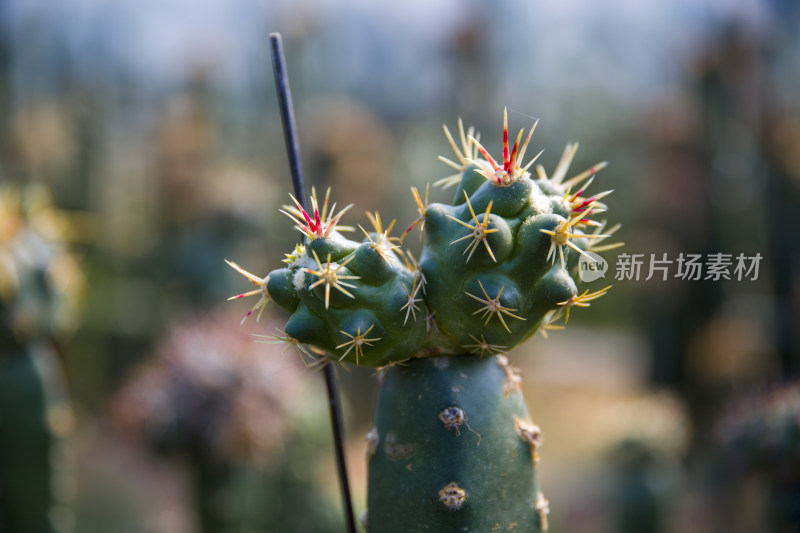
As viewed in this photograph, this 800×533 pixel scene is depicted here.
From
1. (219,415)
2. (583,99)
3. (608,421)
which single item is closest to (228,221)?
(219,415)

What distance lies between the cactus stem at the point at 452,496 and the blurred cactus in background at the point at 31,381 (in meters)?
2.50

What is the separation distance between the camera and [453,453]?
1.40 m

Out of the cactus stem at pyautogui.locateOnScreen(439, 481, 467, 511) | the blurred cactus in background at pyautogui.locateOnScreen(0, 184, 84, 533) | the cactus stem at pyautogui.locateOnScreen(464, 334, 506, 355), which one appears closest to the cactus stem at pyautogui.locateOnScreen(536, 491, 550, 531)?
the cactus stem at pyautogui.locateOnScreen(439, 481, 467, 511)

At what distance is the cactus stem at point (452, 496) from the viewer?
54.2 inches

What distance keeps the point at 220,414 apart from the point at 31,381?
951 millimetres

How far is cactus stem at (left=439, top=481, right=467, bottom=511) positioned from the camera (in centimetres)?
138

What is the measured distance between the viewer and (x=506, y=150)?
1.38m

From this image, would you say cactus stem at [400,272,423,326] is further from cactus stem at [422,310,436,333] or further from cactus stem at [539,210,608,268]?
cactus stem at [539,210,608,268]

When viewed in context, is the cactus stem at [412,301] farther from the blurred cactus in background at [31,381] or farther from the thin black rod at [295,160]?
the blurred cactus in background at [31,381]

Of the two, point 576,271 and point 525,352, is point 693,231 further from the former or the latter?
point 576,271

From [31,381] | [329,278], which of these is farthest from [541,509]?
[31,381]

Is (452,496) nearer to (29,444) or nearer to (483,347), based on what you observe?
(483,347)

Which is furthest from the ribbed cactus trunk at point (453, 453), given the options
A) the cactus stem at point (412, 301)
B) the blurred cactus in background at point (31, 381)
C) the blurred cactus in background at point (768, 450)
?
the blurred cactus in background at point (31, 381)

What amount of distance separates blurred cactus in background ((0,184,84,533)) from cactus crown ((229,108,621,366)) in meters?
2.28
